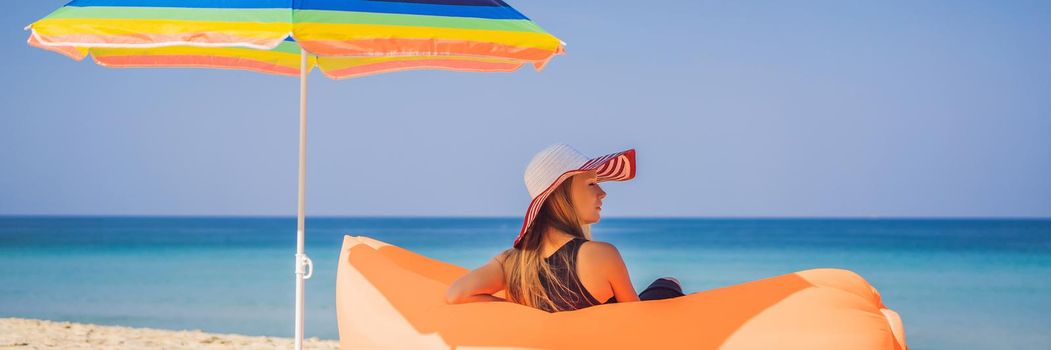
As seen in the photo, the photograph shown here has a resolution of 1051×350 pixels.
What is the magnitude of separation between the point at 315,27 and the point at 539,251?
2.69 ft

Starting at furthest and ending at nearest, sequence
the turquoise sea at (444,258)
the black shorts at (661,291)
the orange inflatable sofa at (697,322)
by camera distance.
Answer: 1. the turquoise sea at (444,258)
2. the black shorts at (661,291)
3. the orange inflatable sofa at (697,322)

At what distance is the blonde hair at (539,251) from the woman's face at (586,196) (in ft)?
Answer: 0.04

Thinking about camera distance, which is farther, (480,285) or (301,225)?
(301,225)

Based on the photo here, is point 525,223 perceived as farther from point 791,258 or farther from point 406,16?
point 791,258

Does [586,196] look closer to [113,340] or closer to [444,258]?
[113,340]

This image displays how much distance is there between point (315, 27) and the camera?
2664 mm

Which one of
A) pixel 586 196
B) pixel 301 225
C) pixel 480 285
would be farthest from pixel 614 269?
pixel 301 225

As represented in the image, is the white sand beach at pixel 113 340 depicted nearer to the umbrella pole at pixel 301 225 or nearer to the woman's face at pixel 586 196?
the umbrella pole at pixel 301 225

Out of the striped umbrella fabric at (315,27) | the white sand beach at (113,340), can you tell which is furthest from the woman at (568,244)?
the white sand beach at (113,340)

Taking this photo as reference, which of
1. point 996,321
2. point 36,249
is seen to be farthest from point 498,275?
point 36,249

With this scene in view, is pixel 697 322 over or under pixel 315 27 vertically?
under

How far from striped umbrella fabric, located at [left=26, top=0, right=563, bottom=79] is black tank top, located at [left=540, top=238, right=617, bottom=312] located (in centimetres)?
67

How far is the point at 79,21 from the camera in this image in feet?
8.87

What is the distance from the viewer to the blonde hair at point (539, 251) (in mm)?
2488
